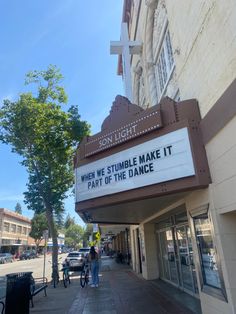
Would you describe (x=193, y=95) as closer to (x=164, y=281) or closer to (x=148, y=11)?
(x=148, y=11)

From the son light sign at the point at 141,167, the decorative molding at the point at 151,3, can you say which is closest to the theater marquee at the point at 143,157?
the son light sign at the point at 141,167

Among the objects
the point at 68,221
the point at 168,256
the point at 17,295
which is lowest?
the point at 17,295

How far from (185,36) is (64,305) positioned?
29.2 ft

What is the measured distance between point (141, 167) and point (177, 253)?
19.7ft

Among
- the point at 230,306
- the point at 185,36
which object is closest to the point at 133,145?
the point at 185,36

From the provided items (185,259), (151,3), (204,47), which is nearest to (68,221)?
(185,259)

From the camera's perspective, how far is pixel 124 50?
46.2 ft

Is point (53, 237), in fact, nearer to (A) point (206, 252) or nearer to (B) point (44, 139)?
A: (B) point (44, 139)

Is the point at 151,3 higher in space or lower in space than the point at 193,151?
higher

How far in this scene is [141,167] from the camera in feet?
22.5

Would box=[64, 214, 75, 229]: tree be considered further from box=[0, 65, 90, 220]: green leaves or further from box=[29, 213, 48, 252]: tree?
box=[0, 65, 90, 220]: green leaves

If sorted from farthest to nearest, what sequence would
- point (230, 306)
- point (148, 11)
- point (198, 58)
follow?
point (148, 11)
point (198, 58)
point (230, 306)

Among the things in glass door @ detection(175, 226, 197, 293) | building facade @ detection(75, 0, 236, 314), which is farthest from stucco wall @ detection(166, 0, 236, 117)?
glass door @ detection(175, 226, 197, 293)

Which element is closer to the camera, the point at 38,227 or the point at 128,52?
the point at 128,52
